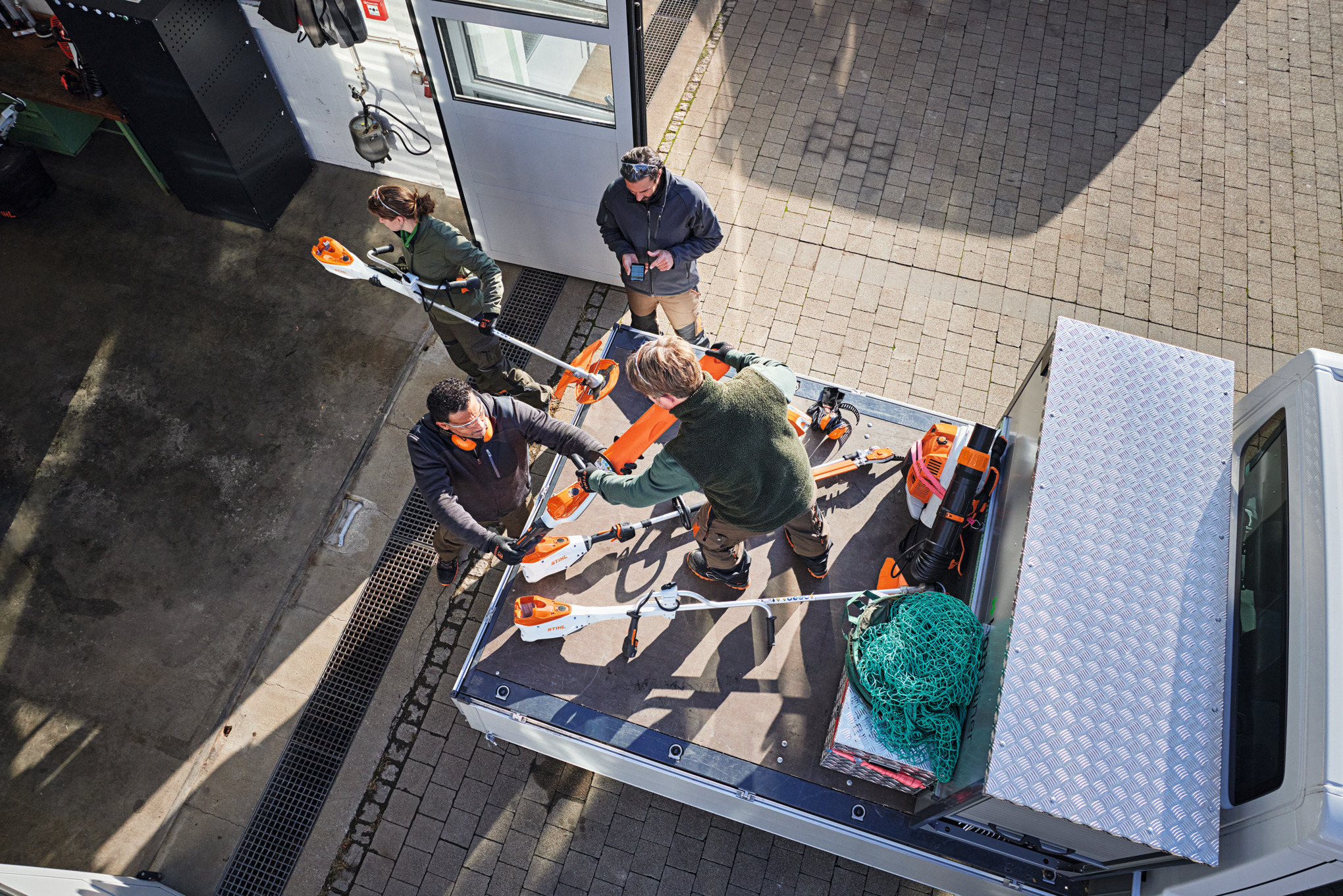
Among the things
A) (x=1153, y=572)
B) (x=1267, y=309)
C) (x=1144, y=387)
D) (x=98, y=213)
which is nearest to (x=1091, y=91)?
(x=1267, y=309)

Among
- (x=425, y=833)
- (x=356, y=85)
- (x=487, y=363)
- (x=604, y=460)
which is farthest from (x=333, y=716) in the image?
(x=356, y=85)

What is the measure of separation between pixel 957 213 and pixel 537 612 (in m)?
5.18

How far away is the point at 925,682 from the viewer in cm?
338

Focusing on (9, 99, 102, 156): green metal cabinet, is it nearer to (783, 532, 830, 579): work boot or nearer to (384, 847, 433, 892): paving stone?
(384, 847, 433, 892): paving stone

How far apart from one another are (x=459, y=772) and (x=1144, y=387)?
4.27m

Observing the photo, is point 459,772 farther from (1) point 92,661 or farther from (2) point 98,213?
(2) point 98,213

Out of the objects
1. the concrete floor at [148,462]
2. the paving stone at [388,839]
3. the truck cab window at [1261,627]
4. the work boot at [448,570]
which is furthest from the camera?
the work boot at [448,570]

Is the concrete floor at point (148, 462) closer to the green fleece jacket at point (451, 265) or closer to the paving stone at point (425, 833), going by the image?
the paving stone at point (425, 833)

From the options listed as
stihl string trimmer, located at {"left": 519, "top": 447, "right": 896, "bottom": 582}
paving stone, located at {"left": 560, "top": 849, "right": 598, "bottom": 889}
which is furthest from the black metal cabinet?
paving stone, located at {"left": 560, "top": 849, "right": 598, "bottom": 889}

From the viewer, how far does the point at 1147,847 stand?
289 cm

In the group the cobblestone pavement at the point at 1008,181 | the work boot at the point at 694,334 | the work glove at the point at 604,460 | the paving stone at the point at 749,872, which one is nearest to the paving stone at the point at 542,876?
the paving stone at the point at 749,872

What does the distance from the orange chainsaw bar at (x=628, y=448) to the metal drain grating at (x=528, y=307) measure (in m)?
2.35

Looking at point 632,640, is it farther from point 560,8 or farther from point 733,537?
point 560,8

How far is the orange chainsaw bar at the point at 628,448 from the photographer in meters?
4.05
